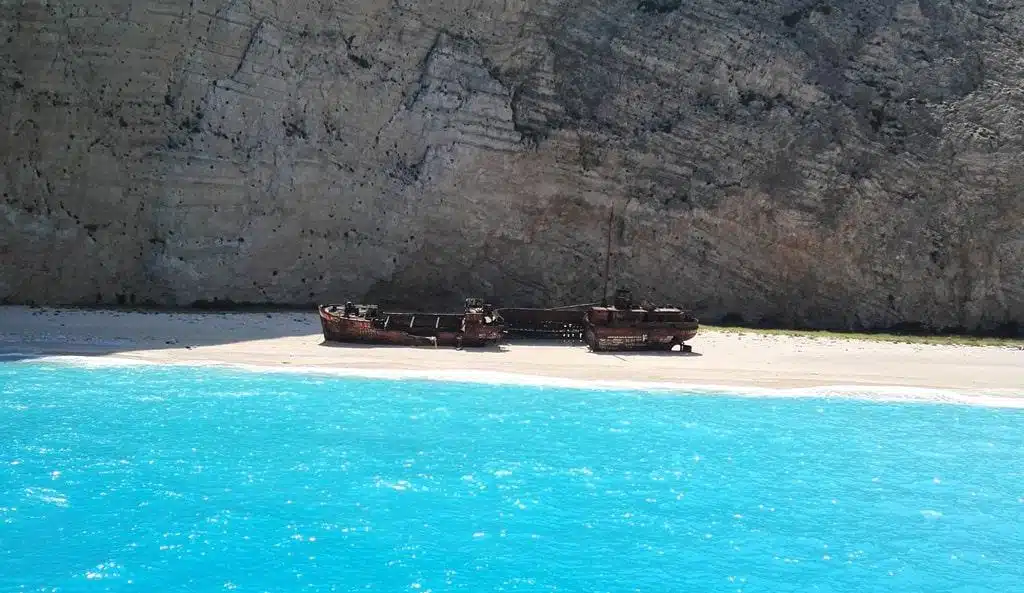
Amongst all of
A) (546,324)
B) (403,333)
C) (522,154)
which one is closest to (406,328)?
(403,333)

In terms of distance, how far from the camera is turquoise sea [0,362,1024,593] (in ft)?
22.7

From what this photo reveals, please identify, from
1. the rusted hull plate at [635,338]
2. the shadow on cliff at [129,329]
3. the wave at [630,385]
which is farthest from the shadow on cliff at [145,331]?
the wave at [630,385]

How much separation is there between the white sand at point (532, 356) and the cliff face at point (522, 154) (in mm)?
3268

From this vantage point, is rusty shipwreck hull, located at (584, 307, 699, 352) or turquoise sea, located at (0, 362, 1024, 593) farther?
rusty shipwreck hull, located at (584, 307, 699, 352)

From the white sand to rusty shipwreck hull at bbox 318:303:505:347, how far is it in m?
0.39

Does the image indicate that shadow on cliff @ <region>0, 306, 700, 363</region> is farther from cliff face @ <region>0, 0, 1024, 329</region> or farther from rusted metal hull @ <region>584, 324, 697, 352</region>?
cliff face @ <region>0, 0, 1024, 329</region>

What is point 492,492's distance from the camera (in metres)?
8.76

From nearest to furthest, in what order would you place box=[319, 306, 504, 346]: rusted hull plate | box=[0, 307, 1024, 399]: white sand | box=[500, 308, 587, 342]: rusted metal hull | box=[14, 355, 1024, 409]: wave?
1. box=[14, 355, 1024, 409]: wave
2. box=[0, 307, 1024, 399]: white sand
3. box=[319, 306, 504, 346]: rusted hull plate
4. box=[500, 308, 587, 342]: rusted metal hull

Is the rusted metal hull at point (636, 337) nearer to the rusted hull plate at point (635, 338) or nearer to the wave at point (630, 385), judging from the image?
the rusted hull plate at point (635, 338)

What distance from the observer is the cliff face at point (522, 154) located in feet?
72.9

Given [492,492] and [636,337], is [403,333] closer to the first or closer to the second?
[636,337]

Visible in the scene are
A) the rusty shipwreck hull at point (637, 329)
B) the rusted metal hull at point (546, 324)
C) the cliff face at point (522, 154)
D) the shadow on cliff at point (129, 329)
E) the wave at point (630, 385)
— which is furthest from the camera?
the cliff face at point (522, 154)

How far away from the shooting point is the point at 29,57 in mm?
22297

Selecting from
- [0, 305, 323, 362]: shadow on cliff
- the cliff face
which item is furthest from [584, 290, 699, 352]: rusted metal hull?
[0, 305, 323, 362]: shadow on cliff
